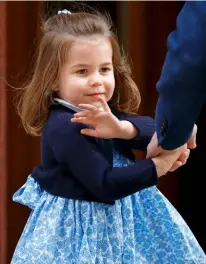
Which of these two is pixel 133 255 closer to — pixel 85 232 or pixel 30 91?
pixel 85 232

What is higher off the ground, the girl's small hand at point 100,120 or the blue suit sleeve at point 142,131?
the girl's small hand at point 100,120

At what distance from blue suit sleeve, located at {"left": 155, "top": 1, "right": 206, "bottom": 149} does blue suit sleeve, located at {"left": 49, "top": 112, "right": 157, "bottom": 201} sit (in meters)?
0.18

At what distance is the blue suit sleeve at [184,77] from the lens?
1976mm

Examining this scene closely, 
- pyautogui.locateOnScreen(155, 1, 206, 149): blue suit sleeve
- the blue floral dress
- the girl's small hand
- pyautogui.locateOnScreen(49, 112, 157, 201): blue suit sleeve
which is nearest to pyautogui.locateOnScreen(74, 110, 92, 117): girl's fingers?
the girl's small hand

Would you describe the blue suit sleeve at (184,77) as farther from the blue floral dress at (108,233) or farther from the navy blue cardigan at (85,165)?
the blue floral dress at (108,233)

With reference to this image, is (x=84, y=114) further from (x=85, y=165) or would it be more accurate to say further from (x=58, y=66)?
(x=58, y=66)

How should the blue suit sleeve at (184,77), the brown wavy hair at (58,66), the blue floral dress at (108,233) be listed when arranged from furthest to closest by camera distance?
the brown wavy hair at (58,66) → the blue floral dress at (108,233) → the blue suit sleeve at (184,77)

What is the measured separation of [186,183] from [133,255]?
183 cm

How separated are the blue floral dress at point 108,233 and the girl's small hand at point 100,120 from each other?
0.93ft

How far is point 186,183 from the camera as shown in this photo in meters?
4.26

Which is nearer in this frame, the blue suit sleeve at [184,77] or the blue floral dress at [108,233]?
the blue suit sleeve at [184,77]

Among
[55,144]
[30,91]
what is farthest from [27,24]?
[55,144]

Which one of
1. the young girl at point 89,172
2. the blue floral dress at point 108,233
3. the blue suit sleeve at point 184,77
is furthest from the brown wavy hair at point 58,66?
the blue suit sleeve at point 184,77

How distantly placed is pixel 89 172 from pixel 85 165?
3 cm
